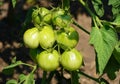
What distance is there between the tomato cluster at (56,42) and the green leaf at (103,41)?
0.11 meters

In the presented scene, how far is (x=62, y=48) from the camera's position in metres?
1.66

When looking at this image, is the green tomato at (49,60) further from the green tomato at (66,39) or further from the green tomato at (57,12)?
the green tomato at (57,12)

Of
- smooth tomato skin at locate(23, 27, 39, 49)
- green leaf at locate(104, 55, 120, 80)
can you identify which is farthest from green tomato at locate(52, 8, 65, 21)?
green leaf at locate(104, 55, 120, 80)

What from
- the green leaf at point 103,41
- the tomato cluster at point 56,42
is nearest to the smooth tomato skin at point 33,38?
the tomato cluster at point 56,42

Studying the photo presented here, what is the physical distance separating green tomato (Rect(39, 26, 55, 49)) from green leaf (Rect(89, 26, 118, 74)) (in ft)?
0.65

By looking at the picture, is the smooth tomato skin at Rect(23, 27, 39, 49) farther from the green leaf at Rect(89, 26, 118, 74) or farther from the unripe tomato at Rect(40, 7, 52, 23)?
the green leaf at Rect(89, 26, 118, 74)

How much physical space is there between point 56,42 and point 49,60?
12 cm

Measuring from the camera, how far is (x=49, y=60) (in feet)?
5.35

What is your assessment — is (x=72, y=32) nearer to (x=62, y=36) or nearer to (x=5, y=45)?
(x=62, y=36)

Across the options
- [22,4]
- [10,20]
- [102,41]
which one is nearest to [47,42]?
[102,41]

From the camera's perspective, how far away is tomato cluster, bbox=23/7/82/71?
1.62 meters

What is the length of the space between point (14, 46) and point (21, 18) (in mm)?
651

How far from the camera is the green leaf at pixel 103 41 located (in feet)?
5.03

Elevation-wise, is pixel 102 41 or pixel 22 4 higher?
pixel 102 41
